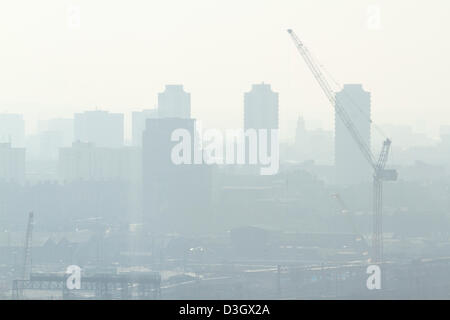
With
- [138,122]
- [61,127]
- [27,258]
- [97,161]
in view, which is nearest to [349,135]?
[138,122]

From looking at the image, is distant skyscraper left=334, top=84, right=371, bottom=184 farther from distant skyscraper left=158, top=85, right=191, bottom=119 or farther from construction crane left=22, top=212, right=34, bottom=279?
→ construction crane left=22, top=212, right=34, bottom=279

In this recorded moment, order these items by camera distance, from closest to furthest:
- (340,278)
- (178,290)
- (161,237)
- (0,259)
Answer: (178,290) < (340,278) < (0,259) < (161,237)

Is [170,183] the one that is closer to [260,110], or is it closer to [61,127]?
[260,110]

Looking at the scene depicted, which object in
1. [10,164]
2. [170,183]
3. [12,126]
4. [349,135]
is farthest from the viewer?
[12,126]
